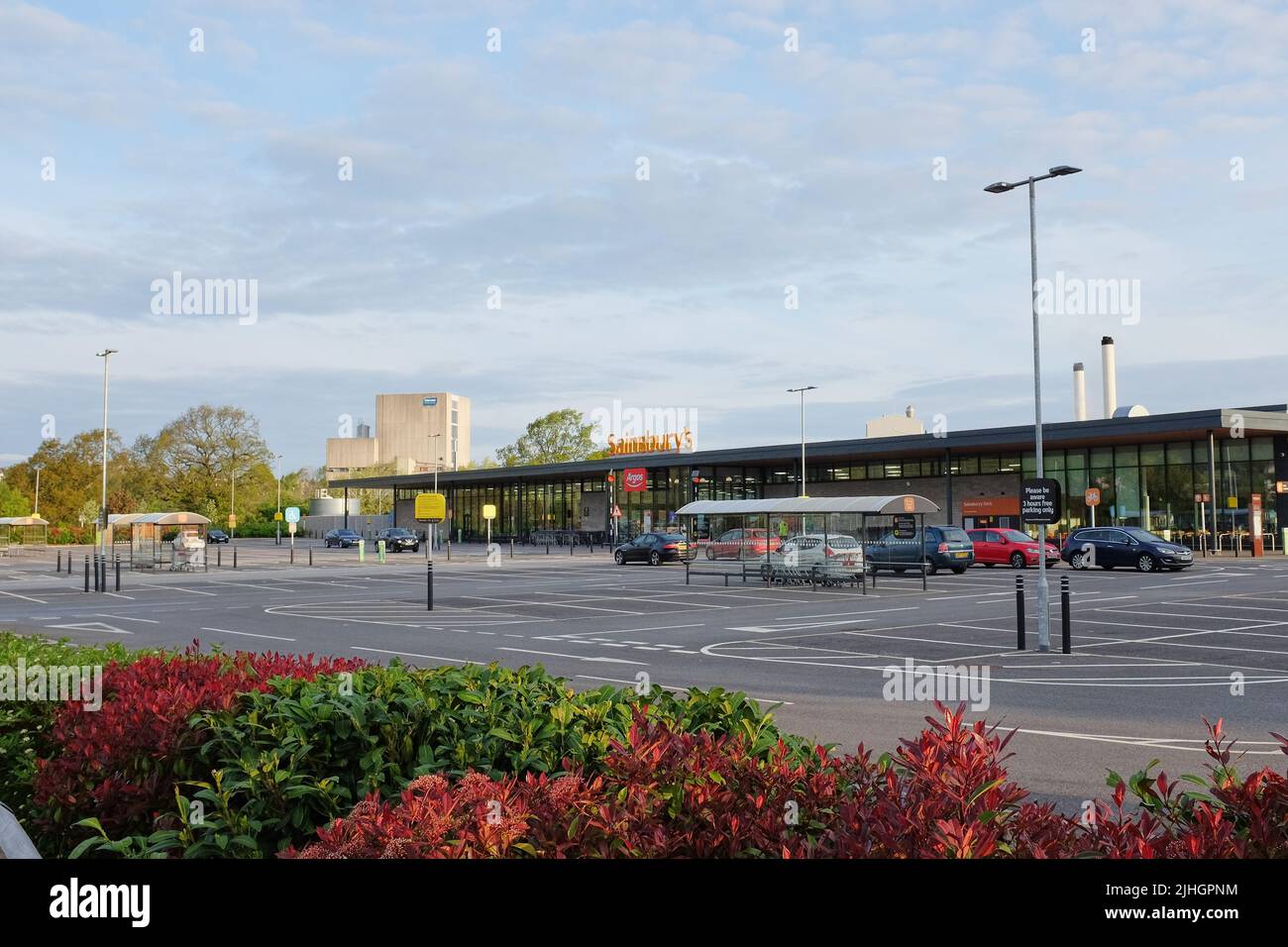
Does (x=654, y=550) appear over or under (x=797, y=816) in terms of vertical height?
under

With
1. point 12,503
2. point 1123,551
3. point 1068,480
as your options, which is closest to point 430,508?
point 1123,551

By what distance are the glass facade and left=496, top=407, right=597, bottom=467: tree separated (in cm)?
2234

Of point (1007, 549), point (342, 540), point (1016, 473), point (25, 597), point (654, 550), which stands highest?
point (1016, 473)

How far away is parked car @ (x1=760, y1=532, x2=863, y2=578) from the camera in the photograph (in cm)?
3174

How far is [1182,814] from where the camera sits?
3.38 m

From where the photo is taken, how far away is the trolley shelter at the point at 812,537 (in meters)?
32.1

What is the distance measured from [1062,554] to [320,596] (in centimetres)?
2685

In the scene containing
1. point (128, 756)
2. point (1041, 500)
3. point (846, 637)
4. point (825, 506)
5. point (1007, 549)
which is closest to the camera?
point (128, 756)

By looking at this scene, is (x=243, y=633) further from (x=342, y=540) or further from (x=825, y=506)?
(x=342, y=540)

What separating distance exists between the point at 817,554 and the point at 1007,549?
13251 mm

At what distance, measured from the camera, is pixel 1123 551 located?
39312mm
